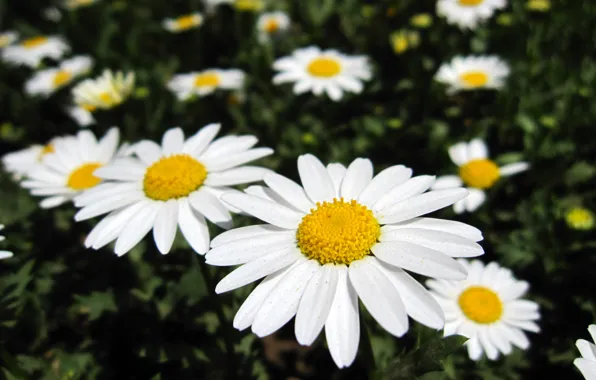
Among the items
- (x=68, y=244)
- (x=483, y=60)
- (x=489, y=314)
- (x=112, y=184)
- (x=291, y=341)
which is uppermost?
(x=112, y=184)

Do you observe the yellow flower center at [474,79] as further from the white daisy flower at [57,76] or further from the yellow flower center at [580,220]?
the white daisy flower at [57,76]

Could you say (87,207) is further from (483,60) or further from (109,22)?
(109,22)

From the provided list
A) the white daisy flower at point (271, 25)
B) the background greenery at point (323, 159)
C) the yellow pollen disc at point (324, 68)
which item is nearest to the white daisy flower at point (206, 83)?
the background greenery at point (323, 159)

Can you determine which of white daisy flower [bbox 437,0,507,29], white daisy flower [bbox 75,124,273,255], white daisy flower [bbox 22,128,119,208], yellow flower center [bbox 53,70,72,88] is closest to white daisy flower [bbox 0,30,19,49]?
yellow flower center [bbox 53,70,72,88]

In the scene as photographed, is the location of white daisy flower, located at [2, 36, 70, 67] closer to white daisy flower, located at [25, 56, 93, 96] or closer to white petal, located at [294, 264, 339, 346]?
white daisy flower, located at [25, 56, 93, 96]

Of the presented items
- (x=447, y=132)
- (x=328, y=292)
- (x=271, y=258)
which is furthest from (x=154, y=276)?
(x=447, y=132)

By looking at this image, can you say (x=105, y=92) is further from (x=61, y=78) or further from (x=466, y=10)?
(x=466, y=10)

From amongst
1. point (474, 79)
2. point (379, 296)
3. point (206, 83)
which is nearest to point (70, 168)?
point (206, 83)
